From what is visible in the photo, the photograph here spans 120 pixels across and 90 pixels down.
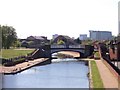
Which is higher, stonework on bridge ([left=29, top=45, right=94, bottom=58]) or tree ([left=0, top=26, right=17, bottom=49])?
tree ([left=0, top=26, right=17, bottom=49])

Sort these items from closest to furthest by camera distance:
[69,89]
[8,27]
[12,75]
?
[69,89] < [12,75] < [8,27]

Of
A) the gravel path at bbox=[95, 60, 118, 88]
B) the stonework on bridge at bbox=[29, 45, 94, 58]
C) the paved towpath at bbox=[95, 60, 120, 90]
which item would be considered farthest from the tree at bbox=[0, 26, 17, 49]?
the gravel path at bbox=[95, 60, 118, 88]

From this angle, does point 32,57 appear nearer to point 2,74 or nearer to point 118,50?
point 118,50

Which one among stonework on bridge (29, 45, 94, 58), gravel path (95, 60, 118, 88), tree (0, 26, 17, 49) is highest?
tree (0, 26, 17, 49)

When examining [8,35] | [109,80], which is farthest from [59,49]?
[109,80]

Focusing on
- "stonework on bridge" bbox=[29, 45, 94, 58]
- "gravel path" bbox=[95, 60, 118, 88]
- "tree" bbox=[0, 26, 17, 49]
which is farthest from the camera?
"stonework on bridge" bbox=[29, 45, 94, 58]

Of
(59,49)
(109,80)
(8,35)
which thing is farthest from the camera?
(59,49)

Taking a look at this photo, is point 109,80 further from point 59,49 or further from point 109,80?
point 59,49

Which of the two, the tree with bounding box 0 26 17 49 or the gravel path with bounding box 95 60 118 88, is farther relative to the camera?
the tree with bounding box 0 26 17 49

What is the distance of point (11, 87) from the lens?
120 feet

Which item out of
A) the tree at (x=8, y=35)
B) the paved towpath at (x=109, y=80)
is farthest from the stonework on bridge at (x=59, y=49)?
the paved towpath at (x=109, y=80)

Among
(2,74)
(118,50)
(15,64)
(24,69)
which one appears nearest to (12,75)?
(2,74)

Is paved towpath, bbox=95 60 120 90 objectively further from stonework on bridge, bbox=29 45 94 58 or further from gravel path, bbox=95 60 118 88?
stonework on bridge, bbox=29 45 94 58

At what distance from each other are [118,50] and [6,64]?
2236 cm
